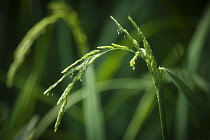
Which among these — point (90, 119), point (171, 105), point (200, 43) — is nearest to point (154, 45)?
point (171, 105)

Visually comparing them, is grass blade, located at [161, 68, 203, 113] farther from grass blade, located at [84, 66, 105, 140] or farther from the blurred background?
grass blade, located at [84, 66, 105, 140]

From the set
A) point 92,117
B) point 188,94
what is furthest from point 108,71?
point 188,94

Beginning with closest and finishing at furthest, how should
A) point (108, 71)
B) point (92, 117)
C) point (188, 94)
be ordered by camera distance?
1. point (188, 94)
2. point (92, 117)
3. point (108, 71)

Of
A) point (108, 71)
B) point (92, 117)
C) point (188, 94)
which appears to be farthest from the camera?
point (108, 71)

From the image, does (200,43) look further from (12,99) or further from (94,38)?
(12,99)

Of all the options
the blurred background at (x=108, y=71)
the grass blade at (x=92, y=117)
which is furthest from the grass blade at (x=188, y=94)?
the grass blade at (x=92, y=117)

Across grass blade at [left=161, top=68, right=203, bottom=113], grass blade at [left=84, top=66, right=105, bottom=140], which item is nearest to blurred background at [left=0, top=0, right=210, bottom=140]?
grass blade at [left=84, top=66, right=105, bottom=140]

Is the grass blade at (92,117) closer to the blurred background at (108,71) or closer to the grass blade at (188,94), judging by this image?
the blurred background at (108,71)

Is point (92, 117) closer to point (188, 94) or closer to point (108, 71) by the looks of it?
point (108, 71)
